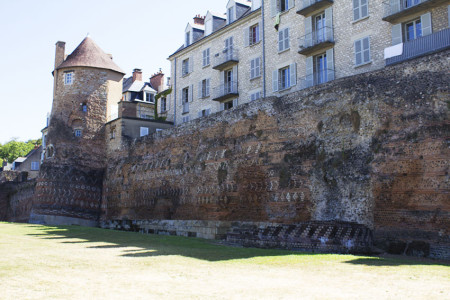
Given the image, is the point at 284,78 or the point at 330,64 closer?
the point at 330,64

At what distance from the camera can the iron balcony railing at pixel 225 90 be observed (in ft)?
88.9

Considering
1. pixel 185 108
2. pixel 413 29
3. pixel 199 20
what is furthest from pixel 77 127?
pixel 413 29

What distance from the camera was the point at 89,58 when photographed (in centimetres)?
3045

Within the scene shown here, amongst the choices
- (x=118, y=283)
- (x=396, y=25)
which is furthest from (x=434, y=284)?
(x=396, y=25)

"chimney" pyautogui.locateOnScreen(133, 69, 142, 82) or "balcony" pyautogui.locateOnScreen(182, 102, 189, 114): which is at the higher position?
"chimney" pyautogui.locateOnScreen(133, 69, 142, 82)

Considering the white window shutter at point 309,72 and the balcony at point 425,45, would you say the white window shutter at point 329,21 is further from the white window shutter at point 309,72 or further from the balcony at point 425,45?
the balcony at point 425,45

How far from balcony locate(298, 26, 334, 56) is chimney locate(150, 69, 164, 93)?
19.4 metres

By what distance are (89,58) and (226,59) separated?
30.7 feet

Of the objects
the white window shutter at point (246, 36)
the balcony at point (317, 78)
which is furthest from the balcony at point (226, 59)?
the balcony at point (317, 78)

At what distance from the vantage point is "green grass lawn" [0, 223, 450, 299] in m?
6.06

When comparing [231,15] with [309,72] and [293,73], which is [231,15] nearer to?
[293,73]

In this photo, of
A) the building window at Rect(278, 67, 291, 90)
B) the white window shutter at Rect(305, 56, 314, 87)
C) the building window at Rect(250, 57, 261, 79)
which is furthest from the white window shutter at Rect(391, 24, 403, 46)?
the building window at Rect(250, 57, 261, 79)

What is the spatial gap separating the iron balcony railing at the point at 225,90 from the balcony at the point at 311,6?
6040mm

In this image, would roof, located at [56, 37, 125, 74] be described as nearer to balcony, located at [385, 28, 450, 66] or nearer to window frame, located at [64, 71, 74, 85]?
window frame, located at [64, 71, 74, 85]
